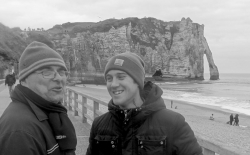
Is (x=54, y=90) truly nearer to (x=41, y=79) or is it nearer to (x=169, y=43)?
(x=41, y=79)

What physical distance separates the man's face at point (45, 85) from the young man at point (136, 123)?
461 mm

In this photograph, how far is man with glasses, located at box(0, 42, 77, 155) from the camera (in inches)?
58.2

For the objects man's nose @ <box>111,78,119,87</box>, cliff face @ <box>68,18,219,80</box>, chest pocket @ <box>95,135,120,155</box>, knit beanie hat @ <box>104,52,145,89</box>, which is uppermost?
cliff face @ <box>68,18,219,80</box>

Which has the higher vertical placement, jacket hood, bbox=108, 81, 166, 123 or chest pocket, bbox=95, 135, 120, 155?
jacket hood, bbox=108, 81, 166, 123

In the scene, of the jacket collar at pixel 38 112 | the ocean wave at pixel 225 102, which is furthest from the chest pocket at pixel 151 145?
the ocean wave at pixel 225 102

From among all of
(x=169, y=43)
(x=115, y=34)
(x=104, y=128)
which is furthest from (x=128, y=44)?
(x=104, y=128)

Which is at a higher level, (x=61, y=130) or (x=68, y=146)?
(x=61, y=130)

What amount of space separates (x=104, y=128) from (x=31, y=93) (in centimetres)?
70

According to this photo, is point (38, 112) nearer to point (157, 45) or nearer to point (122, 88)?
point (122, 88)

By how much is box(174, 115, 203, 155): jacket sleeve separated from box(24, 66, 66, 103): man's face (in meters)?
0.96

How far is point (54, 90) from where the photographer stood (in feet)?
6.30

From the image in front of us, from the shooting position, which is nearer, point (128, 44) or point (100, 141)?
point (100, 141)

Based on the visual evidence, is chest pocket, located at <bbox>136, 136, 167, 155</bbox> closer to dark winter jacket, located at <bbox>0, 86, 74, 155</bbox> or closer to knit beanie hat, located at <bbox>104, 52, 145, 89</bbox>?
knit beanie hat, located at <bbox>104, 52, 145, 89</bbox>

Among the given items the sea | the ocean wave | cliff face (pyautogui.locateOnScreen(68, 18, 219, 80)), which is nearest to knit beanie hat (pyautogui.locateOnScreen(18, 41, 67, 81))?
the sea
